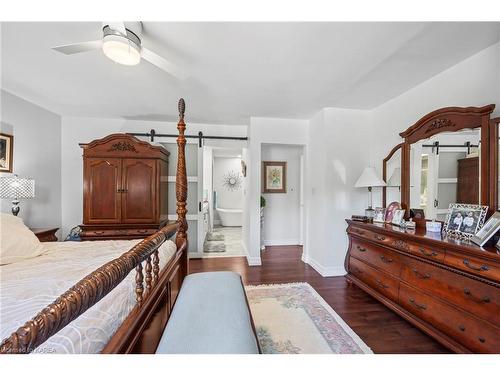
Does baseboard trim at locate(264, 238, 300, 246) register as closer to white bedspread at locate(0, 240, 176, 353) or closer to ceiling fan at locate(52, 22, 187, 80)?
white bedspread at locate(0, 240, 176, 353)

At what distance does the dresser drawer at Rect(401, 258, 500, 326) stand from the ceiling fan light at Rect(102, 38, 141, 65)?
2.75 metres

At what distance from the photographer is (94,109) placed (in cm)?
318

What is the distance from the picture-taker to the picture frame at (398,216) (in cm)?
233

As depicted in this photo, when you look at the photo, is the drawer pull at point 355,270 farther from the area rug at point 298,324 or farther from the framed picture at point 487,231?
the framed picture at point 487,231

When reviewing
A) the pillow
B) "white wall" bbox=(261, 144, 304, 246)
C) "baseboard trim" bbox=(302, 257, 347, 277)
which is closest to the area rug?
"baseboard trim" bbox=(302, 257, 347, 277)

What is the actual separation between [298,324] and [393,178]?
208cm

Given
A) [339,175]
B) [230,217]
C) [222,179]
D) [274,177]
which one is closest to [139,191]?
[274,177]

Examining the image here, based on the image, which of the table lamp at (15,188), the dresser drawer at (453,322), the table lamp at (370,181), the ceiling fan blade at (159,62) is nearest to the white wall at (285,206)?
the table lamp at (370,181)

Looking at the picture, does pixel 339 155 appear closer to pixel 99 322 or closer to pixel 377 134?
pixel 377 134

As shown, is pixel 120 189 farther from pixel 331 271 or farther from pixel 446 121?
pixel 446 121

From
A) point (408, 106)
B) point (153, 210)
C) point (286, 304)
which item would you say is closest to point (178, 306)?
point (286, 304)

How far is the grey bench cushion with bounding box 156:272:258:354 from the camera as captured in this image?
877 mm

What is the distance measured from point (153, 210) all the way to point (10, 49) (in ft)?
6.85

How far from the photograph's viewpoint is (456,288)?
1506 millimetres
